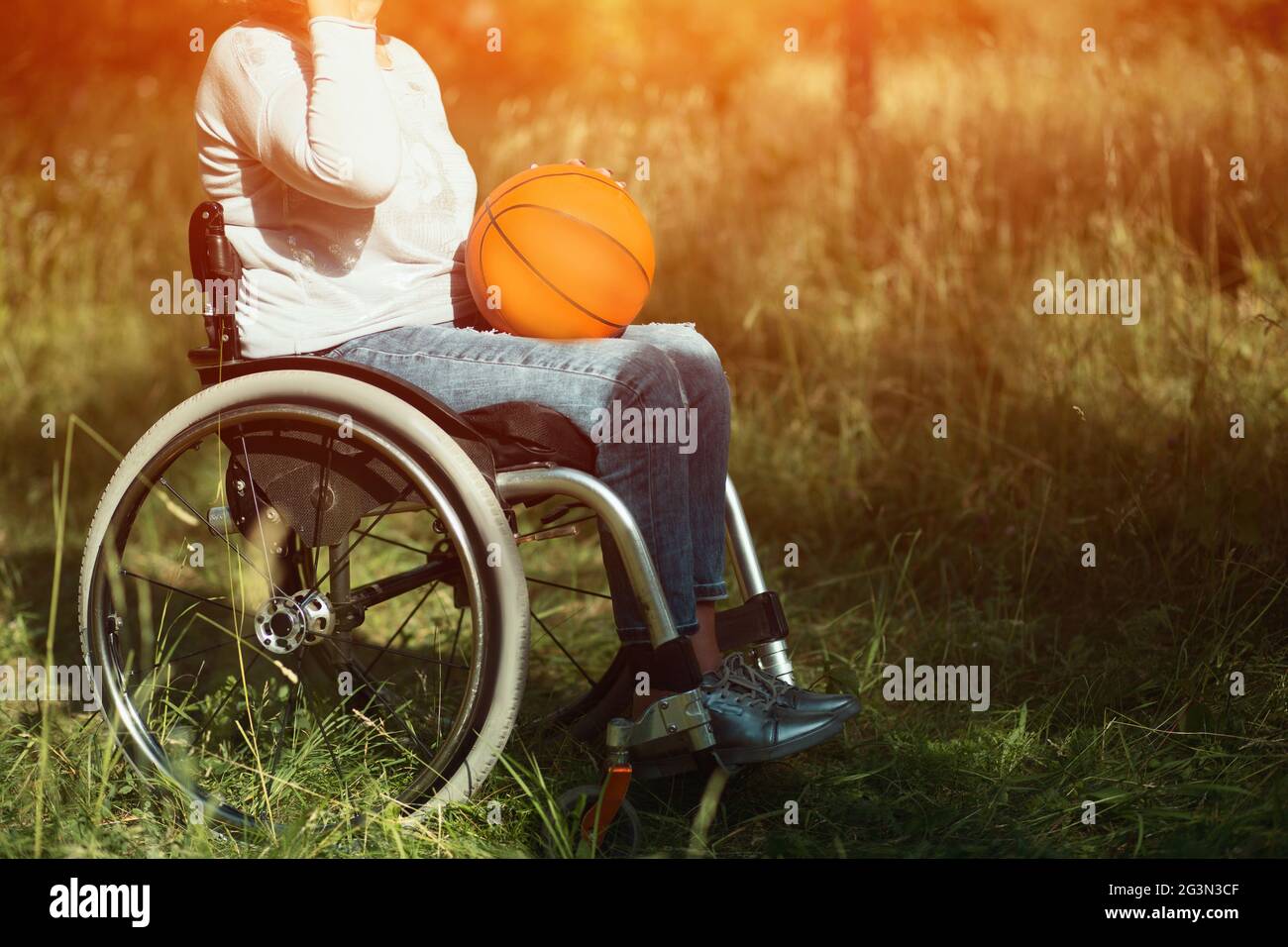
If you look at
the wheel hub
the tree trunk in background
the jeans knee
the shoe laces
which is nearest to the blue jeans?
the jeans knee

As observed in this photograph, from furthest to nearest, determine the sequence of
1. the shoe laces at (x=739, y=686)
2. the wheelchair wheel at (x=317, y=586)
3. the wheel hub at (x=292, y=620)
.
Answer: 1. the shoe laces at (x=739, y=686)
2. the wheel hub at (x=292, y=620)
3. the wheelchair wheel at (x=317, y=586)

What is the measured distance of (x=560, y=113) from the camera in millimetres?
6004

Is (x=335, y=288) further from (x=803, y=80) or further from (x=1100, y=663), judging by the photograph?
(x=803, y=80)

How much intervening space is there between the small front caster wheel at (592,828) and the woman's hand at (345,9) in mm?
1273

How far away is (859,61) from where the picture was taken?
533 cm

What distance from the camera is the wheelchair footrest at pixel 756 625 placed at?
7.95ft

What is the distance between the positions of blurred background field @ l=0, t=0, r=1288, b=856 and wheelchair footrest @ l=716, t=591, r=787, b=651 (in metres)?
0.28

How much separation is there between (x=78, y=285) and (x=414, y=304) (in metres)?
3.64

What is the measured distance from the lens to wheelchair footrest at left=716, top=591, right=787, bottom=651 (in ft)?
7.95

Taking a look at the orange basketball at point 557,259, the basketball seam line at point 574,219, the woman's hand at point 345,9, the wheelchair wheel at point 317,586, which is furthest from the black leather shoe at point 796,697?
the woman's hand at point 345,9

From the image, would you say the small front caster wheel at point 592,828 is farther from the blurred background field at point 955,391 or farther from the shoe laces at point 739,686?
the shoe laces at point 739,686

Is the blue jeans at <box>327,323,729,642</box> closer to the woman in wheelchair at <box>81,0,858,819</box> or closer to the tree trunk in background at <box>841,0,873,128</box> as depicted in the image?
the woman in wheelchair at <box>81,0,858,819</box>
